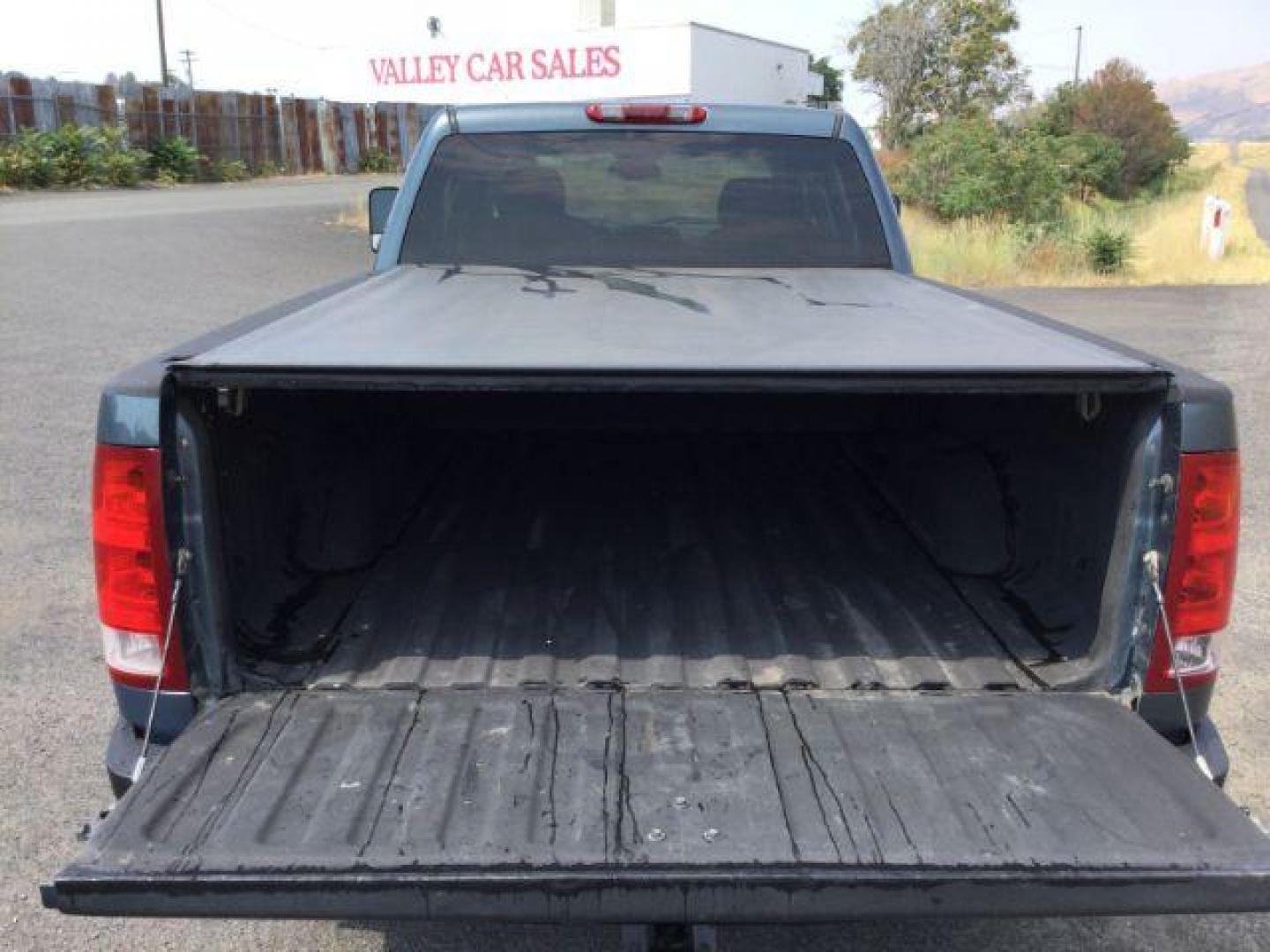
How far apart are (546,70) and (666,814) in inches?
1618

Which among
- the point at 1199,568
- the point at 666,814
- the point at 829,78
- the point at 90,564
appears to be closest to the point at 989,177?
the point at 90,564

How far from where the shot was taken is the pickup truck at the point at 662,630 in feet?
6.29

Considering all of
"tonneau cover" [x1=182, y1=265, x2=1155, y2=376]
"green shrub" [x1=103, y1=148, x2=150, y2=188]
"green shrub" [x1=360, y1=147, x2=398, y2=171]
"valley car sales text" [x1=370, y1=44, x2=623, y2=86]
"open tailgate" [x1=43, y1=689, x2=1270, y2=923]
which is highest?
"valley car sales text" [x1=370, y1=44, x2=623, y2=86]

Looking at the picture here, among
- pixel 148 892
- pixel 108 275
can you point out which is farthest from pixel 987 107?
pixel 148 892

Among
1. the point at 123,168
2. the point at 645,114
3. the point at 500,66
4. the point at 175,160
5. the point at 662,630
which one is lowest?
the point at 662,630

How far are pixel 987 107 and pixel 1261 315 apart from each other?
37351 millimetres

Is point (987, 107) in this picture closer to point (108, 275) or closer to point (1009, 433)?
point (108, 275)

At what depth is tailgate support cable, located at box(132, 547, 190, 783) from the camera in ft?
7.58

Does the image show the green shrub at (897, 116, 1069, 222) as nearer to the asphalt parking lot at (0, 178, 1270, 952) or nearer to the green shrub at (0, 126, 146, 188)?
the asphalt parking lot at (0, 178, 1270, 952)

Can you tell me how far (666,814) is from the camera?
2088mm

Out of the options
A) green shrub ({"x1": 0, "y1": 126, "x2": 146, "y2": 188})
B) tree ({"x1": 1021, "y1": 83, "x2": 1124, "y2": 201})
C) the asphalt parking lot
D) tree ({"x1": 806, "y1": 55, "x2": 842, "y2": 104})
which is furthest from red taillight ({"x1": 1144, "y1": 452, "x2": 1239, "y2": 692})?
tree ({"x1": 806, "y1": 55, "x2": 842, "y2": 104})

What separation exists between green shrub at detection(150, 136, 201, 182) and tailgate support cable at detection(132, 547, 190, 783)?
34.2 metres

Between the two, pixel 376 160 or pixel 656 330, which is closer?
pixel 656 330

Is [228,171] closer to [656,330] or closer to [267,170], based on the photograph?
[267,170]
